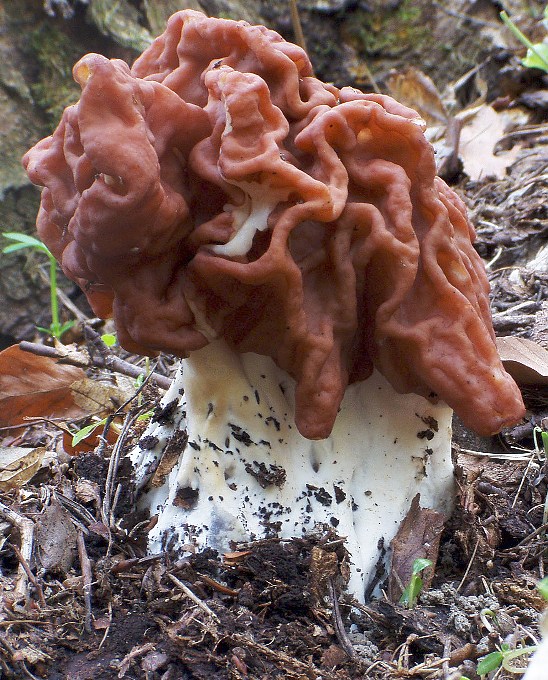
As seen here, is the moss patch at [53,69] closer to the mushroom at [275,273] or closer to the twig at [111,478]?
the mushroom at [275,273]

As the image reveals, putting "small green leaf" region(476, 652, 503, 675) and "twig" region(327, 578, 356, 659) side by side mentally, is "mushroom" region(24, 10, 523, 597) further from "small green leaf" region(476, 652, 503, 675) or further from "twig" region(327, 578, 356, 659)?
"small green leaf" region(476, 652, 503, 675)

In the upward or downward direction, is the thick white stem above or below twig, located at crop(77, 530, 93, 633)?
above

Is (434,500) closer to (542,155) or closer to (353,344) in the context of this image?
(353,344)

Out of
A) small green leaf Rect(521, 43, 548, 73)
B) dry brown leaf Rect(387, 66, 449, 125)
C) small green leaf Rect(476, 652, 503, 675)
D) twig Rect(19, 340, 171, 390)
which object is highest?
small green leaf Rect(521, 43, 548, 73)

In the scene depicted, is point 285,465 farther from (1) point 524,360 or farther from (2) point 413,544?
(1) point 524,360

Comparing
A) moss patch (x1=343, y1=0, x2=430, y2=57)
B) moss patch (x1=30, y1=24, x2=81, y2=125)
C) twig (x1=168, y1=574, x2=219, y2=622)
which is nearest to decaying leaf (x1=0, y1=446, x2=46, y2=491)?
twig (x1=168, y1=574, x2=219, y2=622)

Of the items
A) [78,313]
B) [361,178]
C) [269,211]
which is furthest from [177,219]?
[78,313]

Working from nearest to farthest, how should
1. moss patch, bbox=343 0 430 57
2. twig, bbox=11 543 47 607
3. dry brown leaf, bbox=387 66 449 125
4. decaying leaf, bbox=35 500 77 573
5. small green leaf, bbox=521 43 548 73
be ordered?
twig, bbox=11 543 47 607
decaying leaf, bbox=35 500 77 573
small green leaf, bbox=521 43 548 73
dry brown leaf, bbox=387 66 449 125
moss patch, bbox=343 0 430 57
